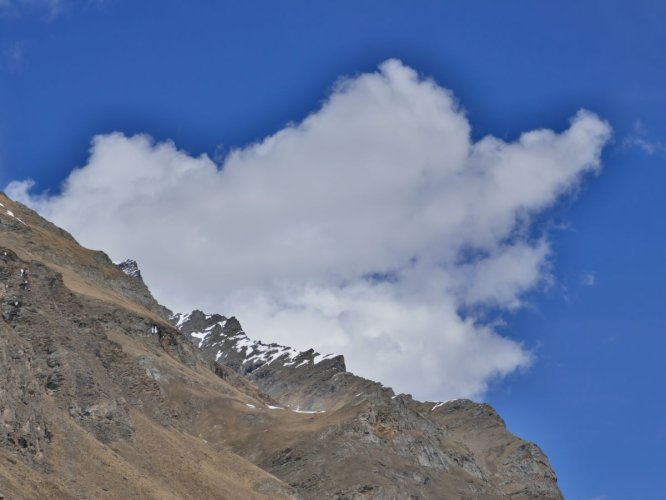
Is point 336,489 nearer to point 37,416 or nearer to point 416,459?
point 416,459

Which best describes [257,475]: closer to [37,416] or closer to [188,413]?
[37,416]

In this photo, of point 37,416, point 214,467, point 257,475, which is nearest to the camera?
point 37,416

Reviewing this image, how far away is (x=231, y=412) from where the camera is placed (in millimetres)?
176750

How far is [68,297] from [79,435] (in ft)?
109

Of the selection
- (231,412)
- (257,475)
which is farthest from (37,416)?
(231,412)

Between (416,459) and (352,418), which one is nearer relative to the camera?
(352,418)

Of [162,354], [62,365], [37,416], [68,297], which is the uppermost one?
[162,354]

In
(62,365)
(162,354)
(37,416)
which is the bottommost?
(37,416)

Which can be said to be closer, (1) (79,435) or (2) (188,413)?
(1) (79,435)

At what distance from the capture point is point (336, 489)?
153750 mm

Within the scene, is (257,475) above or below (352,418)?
below

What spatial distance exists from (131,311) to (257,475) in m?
72.2

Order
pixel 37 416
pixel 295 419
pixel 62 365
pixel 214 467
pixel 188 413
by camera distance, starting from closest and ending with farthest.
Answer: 1. pixel 37 416
2. pixel 62 365
3. pixel 214 467
4. pixel 188 413
5. pixel 295 419

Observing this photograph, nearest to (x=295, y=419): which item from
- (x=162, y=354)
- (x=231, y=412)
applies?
(x=231, y=412)
